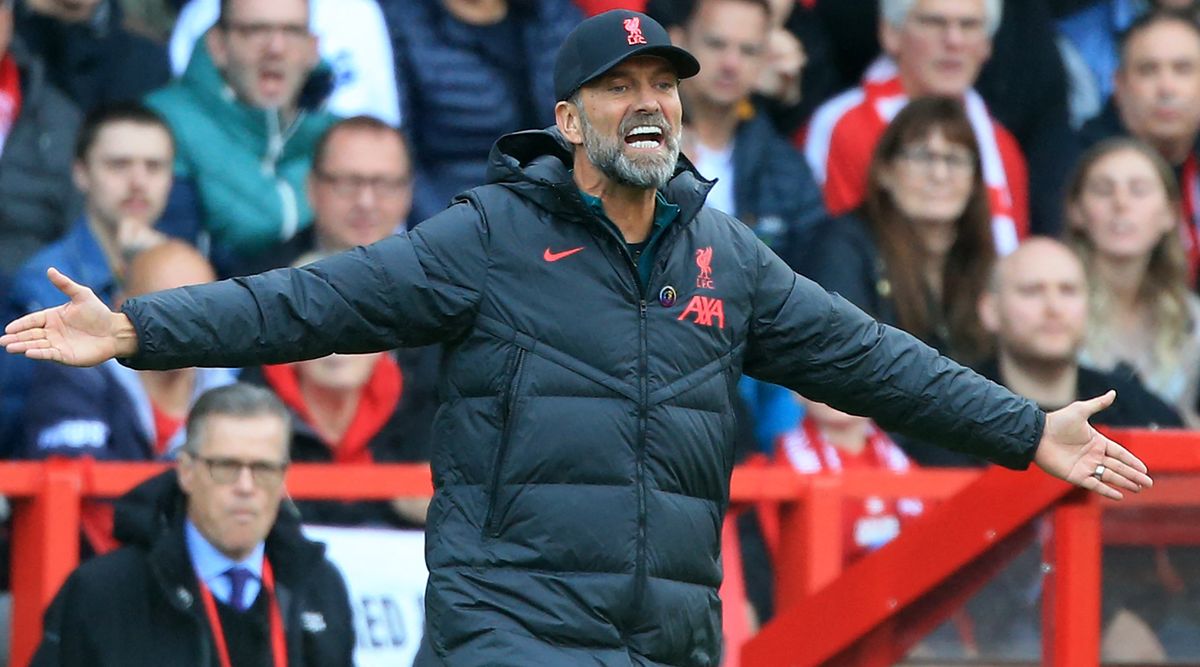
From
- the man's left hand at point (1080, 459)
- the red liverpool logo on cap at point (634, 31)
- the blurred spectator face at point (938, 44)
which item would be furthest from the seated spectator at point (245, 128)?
the man's left hand at point (1080, 459)

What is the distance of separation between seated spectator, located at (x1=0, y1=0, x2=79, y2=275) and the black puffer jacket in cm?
324

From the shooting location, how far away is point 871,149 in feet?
27.6

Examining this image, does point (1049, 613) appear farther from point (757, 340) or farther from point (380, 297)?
point (380, 297)

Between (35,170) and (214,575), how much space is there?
2029 mm

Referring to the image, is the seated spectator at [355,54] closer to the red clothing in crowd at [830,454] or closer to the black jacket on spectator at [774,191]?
the black jacket on spectator at [774,191]

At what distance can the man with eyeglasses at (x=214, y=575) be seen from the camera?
19.3 feet

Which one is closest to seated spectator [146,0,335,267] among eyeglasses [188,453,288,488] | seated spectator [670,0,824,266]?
seated spectator [670,0,824,266]

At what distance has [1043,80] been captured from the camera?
363 inches

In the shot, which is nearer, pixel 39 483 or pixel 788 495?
pixel 39 483

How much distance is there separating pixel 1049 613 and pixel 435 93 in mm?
3661

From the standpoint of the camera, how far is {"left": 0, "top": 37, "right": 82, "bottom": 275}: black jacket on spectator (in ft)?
24.1

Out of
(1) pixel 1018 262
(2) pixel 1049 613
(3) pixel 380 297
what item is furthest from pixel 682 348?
(1) pixel 1018 262

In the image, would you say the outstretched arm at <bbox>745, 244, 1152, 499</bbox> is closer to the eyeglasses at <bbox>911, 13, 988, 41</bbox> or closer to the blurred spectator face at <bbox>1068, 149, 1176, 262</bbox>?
the blurred spectator face at <bbox>1068, 149, 1176, 262</bbox>

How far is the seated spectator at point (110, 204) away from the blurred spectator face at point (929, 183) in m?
2.58
